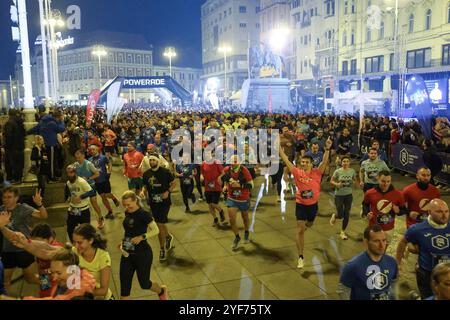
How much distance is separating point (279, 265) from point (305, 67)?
218 feet

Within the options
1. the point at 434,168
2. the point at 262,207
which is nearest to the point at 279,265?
the point at 262,207

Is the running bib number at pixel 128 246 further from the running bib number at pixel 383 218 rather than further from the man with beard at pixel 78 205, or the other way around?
the running bib number at pixel 383 218

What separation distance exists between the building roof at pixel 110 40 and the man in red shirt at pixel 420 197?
385 feet

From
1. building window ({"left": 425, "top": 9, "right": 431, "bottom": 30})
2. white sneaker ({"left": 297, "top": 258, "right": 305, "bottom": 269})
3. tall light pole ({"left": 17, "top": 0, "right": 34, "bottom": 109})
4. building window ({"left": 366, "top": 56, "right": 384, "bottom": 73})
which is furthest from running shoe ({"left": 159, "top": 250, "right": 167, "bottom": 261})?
building window ({"left": 366, "top": 56, "right": 384, "bottom": 73})

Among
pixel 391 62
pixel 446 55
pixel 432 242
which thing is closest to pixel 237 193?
pixel 432 242

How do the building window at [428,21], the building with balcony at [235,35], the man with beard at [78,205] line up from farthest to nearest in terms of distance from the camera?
the building with balcony at [235,35] < the building window at [428,21] < the man with beard at [78,205]

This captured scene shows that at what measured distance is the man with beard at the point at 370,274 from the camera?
3.99 metres

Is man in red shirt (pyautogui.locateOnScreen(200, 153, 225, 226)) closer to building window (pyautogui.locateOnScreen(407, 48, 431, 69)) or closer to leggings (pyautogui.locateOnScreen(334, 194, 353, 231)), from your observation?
leggings (pyautogui.locateOnScreen(334, 194, 353, 231))

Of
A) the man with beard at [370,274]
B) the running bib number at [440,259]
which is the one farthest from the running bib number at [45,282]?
the running bib number at [440,259]

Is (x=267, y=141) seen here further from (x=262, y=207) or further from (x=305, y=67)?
(x=305, y=67)

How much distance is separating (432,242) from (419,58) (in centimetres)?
4365

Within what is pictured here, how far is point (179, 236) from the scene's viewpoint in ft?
29.6

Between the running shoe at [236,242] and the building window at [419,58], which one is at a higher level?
the building window at [419,58]
